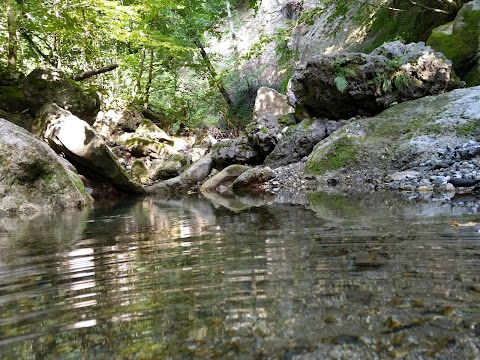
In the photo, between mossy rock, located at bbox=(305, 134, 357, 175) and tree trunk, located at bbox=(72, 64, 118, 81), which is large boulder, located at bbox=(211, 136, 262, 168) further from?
tree trunk, located at bbox=(72, 64, 118, 81)

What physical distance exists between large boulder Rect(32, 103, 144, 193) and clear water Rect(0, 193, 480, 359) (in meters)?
5.44

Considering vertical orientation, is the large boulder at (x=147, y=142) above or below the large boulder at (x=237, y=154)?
above

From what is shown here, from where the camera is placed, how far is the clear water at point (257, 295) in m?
1.17

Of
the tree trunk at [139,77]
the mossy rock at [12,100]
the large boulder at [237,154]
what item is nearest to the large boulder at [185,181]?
the large boulder at [237,154]

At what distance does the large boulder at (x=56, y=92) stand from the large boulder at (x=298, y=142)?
267 inches

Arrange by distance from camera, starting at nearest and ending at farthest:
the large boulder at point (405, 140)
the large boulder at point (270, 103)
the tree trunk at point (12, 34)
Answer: the large boulder at point (405, 140), the tree trunk at point (12, 34), the large boulder at point (270, 103)

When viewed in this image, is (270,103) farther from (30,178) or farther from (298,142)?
(30,178)

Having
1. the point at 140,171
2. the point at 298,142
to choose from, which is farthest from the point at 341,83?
the point at 140,171

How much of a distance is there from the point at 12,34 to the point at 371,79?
408 inches

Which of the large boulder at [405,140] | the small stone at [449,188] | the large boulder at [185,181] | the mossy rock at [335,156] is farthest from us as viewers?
the large boulder at [185,181]

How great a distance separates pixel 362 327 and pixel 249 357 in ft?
1.29

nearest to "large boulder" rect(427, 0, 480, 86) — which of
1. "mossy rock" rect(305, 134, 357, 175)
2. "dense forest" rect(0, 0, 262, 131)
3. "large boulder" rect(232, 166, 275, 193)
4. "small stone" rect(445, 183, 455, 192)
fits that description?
"mossy rock" rect(305, 134, 357, 175)

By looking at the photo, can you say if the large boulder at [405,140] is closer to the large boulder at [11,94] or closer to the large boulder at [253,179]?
the large boulder at [253,179]

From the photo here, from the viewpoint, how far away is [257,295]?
1603 millimetres
